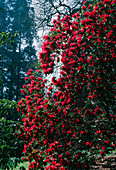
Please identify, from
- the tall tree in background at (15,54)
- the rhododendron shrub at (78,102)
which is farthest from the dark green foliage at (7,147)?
the tall tree in background at (15,54)

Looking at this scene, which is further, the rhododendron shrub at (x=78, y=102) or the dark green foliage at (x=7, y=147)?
the rhododendron shrub at (x=78, y=102)

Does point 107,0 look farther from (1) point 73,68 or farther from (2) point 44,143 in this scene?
(2) point 44,143

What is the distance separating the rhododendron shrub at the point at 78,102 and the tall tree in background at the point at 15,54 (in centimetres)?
1635

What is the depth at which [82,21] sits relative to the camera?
431cm

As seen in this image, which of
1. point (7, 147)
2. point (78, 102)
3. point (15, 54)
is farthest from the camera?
point (15, 54)

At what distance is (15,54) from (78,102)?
19364mm

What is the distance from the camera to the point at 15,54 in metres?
22.1

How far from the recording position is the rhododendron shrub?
3976mm

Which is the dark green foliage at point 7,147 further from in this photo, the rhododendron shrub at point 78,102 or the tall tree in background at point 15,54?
the tall tree in background at point 15,54

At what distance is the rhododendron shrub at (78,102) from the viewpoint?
398 cm

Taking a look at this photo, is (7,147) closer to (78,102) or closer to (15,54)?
(78,102)

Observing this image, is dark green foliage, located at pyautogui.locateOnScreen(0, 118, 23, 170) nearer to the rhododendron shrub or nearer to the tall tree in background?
the rhododendron shrub

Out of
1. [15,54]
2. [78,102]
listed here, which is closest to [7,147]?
[78,102]

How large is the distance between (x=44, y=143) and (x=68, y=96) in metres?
1.21
